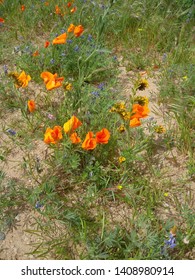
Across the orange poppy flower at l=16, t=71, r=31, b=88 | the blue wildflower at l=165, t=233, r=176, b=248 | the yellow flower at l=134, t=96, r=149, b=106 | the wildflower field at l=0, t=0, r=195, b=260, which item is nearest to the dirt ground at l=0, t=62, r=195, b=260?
the wildflower field at l=0, t=0, r=195, b=260

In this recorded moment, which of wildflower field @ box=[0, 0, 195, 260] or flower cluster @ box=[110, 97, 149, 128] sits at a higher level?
flower cluster @ box=[110, 97, 149, 128]

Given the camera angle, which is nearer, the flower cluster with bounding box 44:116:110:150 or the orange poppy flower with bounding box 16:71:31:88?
the flower cluster with bounding box 44:116:110:150

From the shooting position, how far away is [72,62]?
285 cm

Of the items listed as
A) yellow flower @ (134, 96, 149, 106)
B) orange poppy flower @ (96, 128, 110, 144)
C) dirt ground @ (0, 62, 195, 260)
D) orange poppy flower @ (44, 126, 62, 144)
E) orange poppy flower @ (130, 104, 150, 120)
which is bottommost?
dirt ground @ (0, 62, 195, 260)

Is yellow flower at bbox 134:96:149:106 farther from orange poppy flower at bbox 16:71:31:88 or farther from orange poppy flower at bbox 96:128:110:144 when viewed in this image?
orange poppy flower at bbox 16:71:31:88

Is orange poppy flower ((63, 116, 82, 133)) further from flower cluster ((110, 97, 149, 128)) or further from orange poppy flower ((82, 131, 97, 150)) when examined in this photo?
flower cluster ((110, 97, 149, 128))

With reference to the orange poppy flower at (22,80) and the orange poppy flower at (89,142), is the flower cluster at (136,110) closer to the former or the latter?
the orange poppy flower at (89,142)

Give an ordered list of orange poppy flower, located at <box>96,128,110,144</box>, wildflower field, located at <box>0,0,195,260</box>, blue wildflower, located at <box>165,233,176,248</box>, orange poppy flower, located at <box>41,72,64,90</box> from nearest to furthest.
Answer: blue wildflower, located at <box>165,233,176,248</box>, wildflower field, located at <box>0,0,195,260</box>, orange poppy flower, located at <box>96,128,110,144</box>, orange poppy flower, located at <box>41,72,64,90</box>

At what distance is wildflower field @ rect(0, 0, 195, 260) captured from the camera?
1858 mm

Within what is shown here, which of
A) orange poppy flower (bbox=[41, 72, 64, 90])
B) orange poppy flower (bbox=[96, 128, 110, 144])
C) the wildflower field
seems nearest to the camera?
the wildflower field

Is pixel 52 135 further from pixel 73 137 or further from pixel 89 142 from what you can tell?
pixel 89 142

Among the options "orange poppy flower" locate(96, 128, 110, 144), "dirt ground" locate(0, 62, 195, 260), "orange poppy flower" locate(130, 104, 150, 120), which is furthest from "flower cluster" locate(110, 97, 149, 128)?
"dirt ground" locate(0, 62, 195, 260)

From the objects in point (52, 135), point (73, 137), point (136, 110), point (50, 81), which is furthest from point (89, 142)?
point (50, 81)
